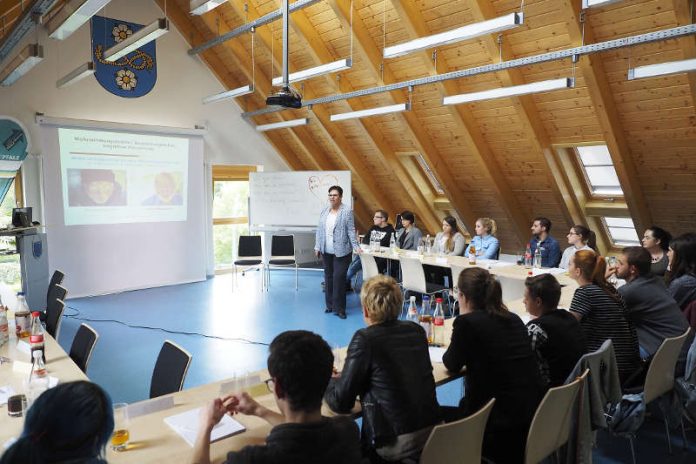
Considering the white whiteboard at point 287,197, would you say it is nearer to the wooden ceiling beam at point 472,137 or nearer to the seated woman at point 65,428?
the wooden ceiling beam at point 472,137

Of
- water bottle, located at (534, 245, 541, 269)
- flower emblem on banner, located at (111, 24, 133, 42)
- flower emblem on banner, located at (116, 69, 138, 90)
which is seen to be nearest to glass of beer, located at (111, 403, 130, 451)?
water bottle, located at (534, 245, 541, 269)

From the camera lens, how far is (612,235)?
8117 millimetres

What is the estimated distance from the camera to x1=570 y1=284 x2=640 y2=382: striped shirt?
303 cm

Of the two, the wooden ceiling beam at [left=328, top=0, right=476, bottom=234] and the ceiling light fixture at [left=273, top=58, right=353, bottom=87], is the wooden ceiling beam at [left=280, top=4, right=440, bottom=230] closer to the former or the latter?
the wooden ceiling beam at [left=328, top=0, right=476, bottom=234]

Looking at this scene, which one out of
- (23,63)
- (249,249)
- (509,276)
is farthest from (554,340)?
(249,249)

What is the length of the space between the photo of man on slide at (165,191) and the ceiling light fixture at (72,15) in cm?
388

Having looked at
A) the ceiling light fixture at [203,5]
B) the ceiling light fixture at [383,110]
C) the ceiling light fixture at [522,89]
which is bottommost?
the ceiling light fixture at [522,89]

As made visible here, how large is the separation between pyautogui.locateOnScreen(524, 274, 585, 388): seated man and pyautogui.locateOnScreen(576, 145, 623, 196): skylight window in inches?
197

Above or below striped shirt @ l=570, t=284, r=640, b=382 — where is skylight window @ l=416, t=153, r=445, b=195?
above

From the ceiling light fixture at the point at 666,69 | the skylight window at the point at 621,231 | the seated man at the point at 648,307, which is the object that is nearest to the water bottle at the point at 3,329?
the seated man at the point at 648,307

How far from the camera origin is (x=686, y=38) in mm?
4258

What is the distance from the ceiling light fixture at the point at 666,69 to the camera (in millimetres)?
3855

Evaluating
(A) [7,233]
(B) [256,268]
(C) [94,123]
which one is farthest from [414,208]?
(A) [7,233]

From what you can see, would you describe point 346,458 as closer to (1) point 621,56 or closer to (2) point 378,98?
(1) point 621,56
